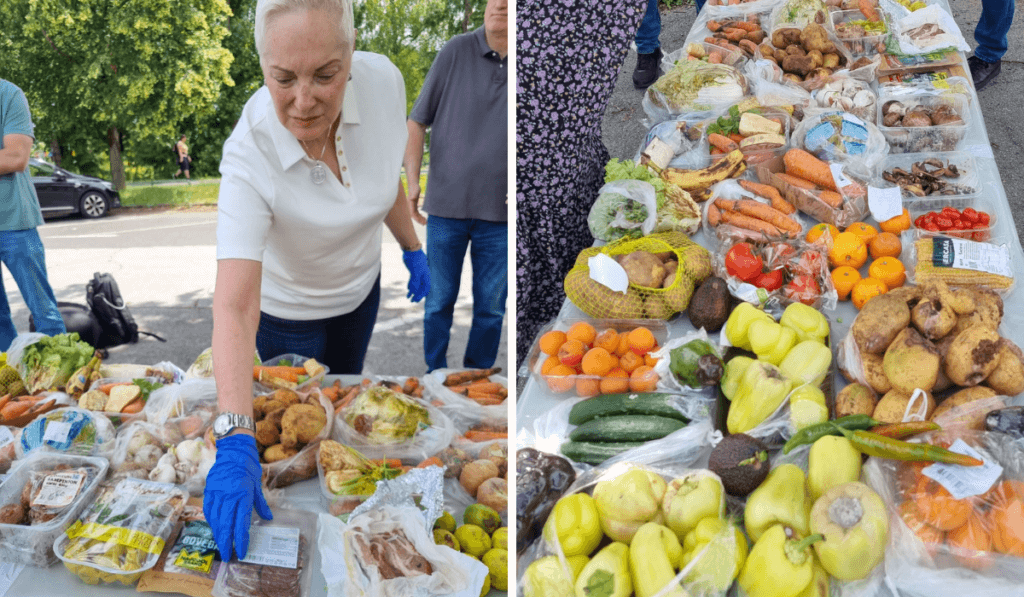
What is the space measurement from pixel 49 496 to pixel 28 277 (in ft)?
7.14

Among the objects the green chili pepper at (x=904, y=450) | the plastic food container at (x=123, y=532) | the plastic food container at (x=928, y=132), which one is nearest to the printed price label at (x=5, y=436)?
the plastic food container at (x=123, y=532)

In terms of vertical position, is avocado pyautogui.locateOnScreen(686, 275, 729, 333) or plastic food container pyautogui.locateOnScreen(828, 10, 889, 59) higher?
plastic food container pyautogui.locateOnScreen(828, 10, 889, 59)

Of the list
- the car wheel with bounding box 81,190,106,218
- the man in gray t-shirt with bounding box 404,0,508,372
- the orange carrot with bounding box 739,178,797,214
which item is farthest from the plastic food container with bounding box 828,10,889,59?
the car wheel with bounding box 81,190,106,218

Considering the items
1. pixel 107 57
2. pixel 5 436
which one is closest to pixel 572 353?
pixel 5 436

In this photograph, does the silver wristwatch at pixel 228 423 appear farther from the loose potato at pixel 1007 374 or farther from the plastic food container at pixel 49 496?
the loose potato at pixel 1007 374

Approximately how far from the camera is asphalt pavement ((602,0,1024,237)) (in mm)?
3990

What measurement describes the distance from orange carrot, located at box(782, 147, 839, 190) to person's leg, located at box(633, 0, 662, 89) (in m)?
2.69

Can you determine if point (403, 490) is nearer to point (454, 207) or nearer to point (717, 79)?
point (454, 207)

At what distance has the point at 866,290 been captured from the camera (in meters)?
1.92

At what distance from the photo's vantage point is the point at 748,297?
190 centimetres

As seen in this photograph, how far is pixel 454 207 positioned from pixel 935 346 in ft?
6.52

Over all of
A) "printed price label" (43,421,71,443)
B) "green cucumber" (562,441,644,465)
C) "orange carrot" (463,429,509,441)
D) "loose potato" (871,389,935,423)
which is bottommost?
"orange carrot" (463,429,509,441)

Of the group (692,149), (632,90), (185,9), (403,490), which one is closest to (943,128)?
(692,149)

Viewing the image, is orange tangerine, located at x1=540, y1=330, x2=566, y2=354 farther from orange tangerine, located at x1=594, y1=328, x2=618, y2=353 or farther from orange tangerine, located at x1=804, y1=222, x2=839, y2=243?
orange tangerine, located at x1=804, y1=222, x2=839, y2=243
